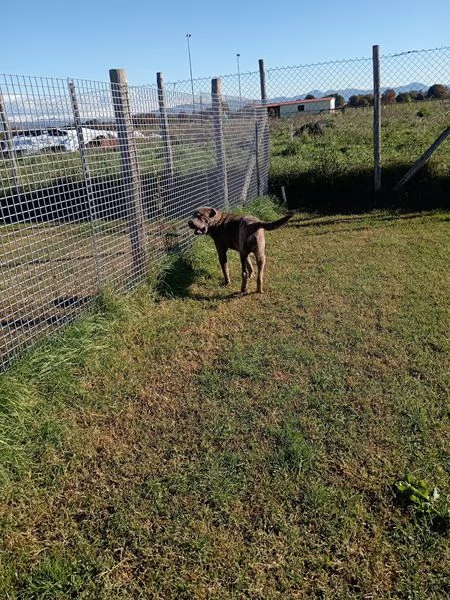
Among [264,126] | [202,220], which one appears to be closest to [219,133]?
[264,126]

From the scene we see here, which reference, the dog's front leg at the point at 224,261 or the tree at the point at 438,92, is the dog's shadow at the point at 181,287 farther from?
the tree at the point at 438,92

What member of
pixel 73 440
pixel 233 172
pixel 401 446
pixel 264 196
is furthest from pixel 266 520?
pixel 264 196

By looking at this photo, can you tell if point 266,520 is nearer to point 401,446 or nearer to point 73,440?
point 401,446

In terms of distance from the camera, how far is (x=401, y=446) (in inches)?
106

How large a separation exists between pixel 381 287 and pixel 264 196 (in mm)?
4810

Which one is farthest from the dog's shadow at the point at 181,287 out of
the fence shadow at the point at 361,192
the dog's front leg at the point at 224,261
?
the fence shadow at the point at 361,192

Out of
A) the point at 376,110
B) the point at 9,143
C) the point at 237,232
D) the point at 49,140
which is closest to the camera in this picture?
the point at 9,143

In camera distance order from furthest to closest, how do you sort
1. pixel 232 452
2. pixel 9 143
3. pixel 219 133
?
pixel 219 133 < pixel 9 143 < pixel 232 452

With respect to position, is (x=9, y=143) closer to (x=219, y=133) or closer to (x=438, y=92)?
(x=219, y=133)

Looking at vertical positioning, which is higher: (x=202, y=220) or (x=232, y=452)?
(x=202, y=220)

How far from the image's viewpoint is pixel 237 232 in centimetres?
518

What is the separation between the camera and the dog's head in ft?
16.4

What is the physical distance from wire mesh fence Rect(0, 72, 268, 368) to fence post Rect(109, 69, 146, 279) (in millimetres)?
11

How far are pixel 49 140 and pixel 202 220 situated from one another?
179 centimetres
